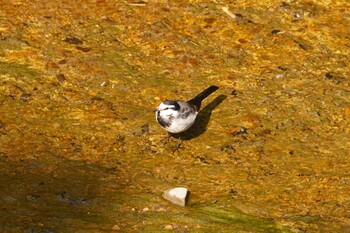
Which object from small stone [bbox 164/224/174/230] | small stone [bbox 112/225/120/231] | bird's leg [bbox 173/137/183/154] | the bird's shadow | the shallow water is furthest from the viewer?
the bird's shadow

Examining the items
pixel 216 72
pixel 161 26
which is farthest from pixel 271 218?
pixel 161 26

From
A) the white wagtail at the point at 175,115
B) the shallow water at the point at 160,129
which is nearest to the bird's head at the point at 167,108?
the white wagtail at the point at 175,115

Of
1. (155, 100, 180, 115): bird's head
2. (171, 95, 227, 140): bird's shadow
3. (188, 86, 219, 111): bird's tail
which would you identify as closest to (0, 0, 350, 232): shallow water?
(171, 95, 227, 140): bird's shadow

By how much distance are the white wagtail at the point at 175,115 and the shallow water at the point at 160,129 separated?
26 cm

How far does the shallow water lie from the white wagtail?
255 millimetres

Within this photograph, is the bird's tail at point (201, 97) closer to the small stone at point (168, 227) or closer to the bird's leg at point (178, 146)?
the bird's leg at point (178, 146)

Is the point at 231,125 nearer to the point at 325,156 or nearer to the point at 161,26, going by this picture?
the point at 325,156

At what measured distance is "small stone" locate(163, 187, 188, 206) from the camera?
27.6 feet

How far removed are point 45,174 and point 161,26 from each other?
4315 mm

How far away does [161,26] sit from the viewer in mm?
12172

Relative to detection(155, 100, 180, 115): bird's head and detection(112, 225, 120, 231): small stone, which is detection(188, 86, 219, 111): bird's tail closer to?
detection(155, 100, 180, 115): bird's head

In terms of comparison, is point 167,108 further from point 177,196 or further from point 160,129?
point 177,196

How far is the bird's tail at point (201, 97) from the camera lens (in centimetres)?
1018

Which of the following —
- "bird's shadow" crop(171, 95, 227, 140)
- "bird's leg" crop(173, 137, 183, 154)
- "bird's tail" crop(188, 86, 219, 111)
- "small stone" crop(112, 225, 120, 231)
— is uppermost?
"small stone" crop(112, 225, 120, 231)
